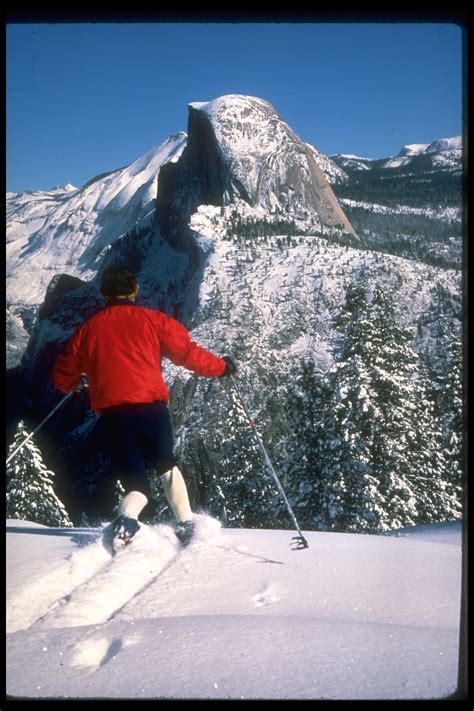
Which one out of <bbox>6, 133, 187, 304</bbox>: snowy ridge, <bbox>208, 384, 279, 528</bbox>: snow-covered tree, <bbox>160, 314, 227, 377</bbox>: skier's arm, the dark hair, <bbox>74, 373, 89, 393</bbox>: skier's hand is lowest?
<bbox>208, 384, 279, 528</bbox>: snow-covered tree

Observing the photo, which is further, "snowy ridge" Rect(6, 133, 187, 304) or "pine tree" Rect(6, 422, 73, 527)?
"pine tree" Rect(6, 422, 73, 527)

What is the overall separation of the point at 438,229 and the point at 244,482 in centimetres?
390

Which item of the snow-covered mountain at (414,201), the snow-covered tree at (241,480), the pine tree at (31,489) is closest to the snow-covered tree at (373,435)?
the snow-covered mountain at (414,201)

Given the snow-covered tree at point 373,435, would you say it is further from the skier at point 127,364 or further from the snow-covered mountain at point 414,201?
the skier at point 127,364

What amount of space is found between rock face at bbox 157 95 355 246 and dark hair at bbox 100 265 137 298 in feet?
3.60

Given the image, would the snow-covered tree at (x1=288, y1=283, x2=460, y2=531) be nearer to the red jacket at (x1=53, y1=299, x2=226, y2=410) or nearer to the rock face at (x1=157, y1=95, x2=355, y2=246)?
the rock face at (x1=157, y1=95, x2=355, y2=246)

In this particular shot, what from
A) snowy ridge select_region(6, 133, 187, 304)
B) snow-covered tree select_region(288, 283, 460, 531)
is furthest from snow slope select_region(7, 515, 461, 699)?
snowy ridge select_region(6, 133, 187, 304)

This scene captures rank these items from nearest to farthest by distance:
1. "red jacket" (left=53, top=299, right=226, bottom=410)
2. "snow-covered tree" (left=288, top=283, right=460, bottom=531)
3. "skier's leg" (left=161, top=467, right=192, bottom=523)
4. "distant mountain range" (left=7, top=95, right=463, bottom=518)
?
"distant mountain range" (left=7, top=95, right=463, bottom=518) → "red jacket" (left=53, top=299, right=226, bottom=410) → "skier's leg" (left=161, top=467, right=192, bottom=523) → "snow-covered tree" (left=288, top=283, right=460, bottom=531)

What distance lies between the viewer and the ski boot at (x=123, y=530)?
10.4ft

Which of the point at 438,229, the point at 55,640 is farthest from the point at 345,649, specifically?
the point at 438,229

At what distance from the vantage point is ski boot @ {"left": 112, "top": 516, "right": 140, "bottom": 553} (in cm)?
317

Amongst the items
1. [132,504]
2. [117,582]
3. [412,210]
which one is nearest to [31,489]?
[132,504]

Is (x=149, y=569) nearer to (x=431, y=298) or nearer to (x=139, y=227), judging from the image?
(x=431, y=298)

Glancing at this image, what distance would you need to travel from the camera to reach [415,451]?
16.6ft
